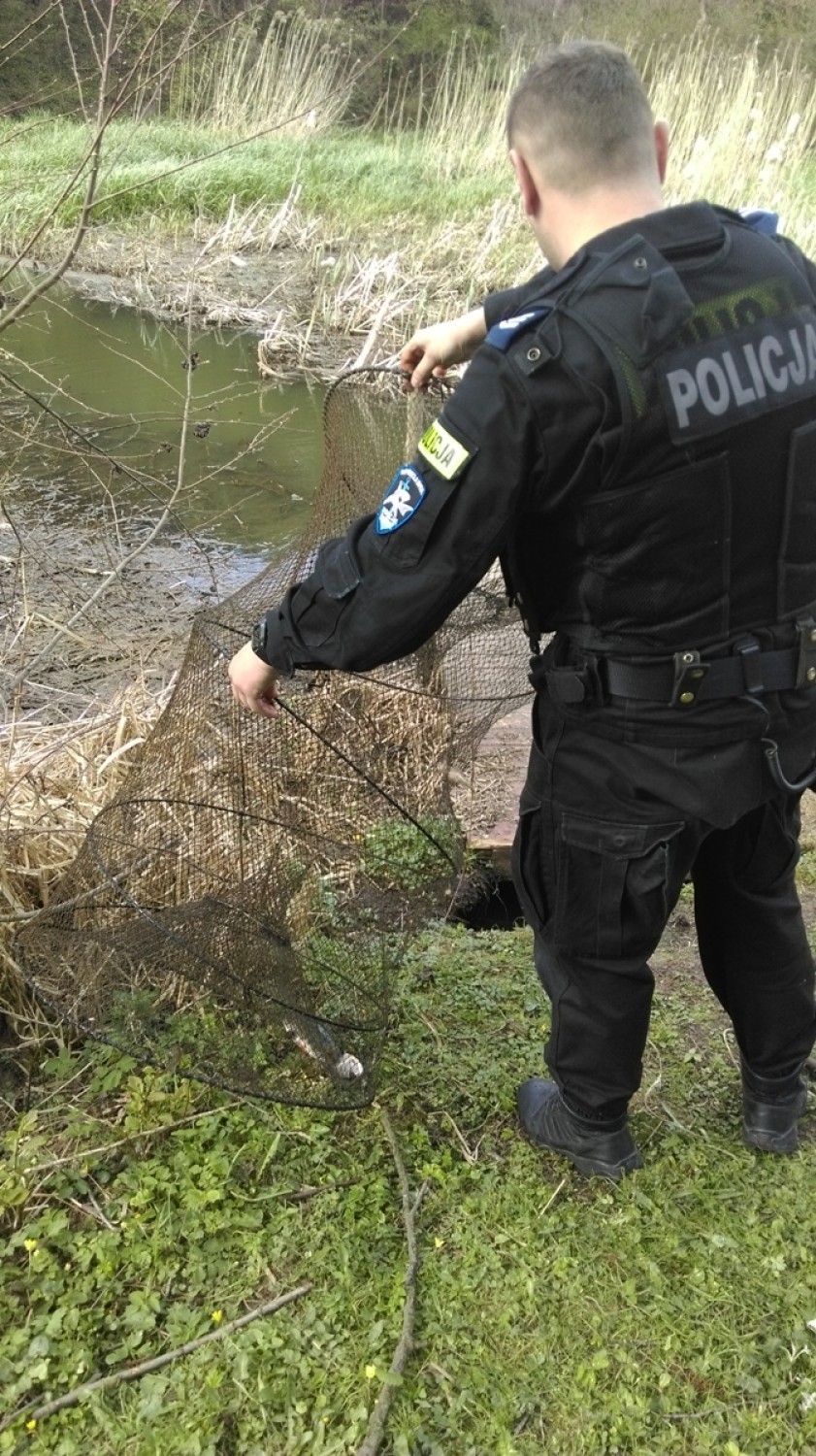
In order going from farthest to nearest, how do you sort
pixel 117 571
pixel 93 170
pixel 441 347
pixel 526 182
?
pixel 117 571 → pixel 93 170 → pixel 441 347 → pixel 526 182

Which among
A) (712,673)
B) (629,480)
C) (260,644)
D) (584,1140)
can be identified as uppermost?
(629,480)

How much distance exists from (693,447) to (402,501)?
0.44 meters

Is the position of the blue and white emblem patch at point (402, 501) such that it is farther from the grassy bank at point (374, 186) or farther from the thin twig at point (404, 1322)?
the grassy bank at point (374, 186)

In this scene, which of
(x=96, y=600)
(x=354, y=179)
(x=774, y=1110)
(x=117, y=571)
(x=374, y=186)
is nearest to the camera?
(x=774, y=1110)

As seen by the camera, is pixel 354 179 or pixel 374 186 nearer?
pixel 374 186

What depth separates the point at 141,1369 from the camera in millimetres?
1760

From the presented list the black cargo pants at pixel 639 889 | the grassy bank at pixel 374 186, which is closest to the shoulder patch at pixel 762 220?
the black cargo pants at pixel 639 889

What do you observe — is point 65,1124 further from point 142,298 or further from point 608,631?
point 142,298

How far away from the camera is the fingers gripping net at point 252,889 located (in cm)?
219

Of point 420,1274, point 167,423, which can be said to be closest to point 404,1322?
point 420,1274

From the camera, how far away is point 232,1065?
7.48 ft

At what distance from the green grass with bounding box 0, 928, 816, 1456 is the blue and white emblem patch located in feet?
4.36

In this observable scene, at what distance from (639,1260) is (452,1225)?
1.19ft

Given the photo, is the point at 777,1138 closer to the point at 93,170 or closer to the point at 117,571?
the point at 117,571
